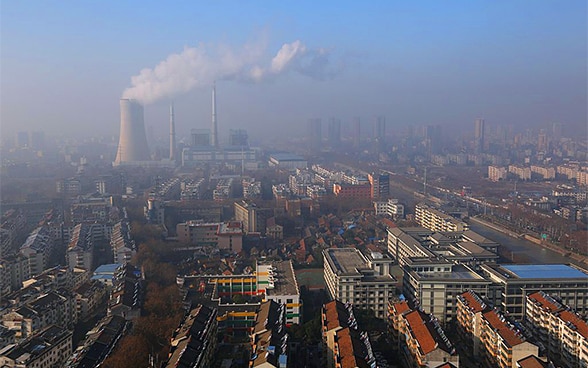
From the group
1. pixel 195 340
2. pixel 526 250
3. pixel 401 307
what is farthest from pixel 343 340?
pixel 526 250

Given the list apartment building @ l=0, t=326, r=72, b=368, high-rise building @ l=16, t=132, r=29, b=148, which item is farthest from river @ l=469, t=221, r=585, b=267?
high-rise building @ l=16, t=132, r=29, b=148

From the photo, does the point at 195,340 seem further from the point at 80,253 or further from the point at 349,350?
the point at 80,253

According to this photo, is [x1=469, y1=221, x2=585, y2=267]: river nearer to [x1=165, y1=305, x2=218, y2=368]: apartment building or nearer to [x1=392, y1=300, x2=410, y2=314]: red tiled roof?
[x1=392, y1=300, x2=410, y2=314]: red tiled roof

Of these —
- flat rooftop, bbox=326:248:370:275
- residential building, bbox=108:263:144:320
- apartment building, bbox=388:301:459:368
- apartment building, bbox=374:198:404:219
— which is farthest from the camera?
apartment building, bbox=374:198:404:219

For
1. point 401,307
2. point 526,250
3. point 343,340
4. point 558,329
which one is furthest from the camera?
point 526,250

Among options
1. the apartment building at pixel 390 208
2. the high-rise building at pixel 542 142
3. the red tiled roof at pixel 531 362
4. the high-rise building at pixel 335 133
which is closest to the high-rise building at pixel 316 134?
the high-rise building at pixel 335 133

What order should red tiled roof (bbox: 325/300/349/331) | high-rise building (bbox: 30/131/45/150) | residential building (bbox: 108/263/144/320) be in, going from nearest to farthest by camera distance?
red tiled roof (bbox: 325/300/349/331), residential building (bbox: 108/263/144/320), high-rise building (bbox: 30/131/45/150)

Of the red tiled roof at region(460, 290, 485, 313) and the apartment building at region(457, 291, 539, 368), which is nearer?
the apartment building at region(457, 291, 539, 368)
